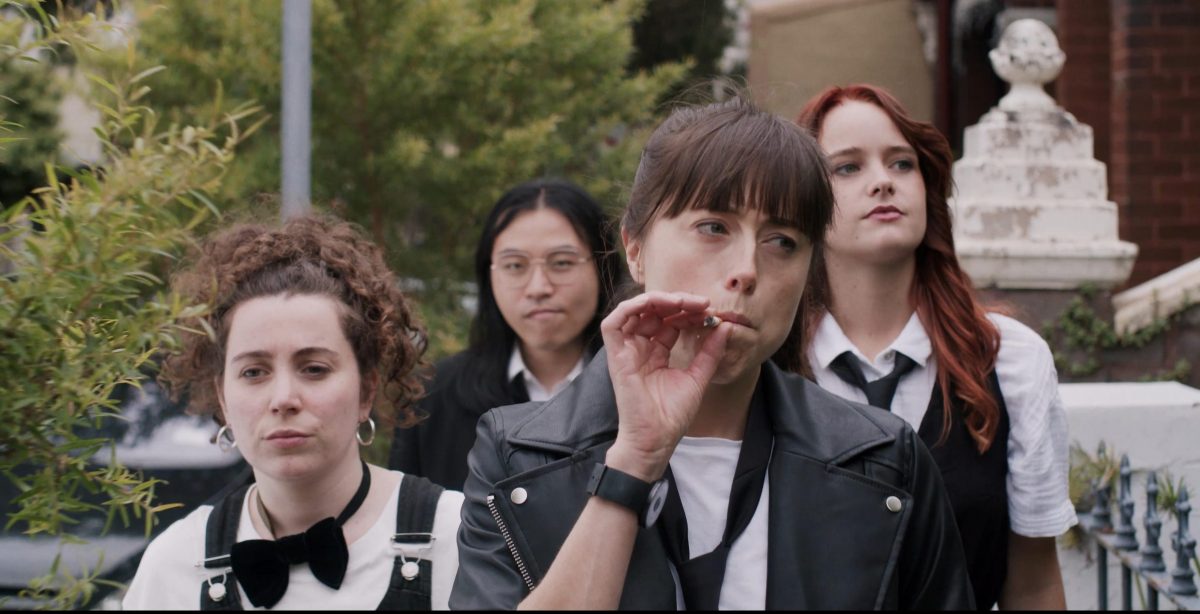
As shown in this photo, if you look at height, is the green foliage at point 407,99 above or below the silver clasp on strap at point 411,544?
above

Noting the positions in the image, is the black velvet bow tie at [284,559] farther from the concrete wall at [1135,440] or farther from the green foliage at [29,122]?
the green foliage at [29,122]

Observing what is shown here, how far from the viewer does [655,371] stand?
1999 mm

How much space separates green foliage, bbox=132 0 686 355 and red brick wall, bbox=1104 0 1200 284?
3.35 m

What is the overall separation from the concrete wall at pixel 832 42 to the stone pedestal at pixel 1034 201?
6.54 m

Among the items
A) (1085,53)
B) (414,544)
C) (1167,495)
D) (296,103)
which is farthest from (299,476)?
(1085,53)

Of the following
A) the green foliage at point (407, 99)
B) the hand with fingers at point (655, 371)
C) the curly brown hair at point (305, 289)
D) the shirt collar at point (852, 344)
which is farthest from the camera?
the green foliage at point (407, 99)

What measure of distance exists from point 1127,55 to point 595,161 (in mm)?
3330

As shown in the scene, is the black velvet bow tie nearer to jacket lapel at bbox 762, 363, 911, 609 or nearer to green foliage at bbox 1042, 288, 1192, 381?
jacket lapel at bbox 762, 363, 911, 609

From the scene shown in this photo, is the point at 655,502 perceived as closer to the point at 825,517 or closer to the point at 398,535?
the point at 825,517

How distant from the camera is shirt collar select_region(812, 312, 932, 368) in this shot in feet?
9.95

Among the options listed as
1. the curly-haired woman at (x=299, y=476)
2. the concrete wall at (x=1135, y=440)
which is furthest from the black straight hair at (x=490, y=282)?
the concrete wall at (x=1135, y=440)

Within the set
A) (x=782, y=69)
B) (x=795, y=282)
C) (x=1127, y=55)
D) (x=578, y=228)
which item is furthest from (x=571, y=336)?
(x=782, y=69)

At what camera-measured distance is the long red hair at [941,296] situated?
2932mm

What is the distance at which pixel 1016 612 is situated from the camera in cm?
287
